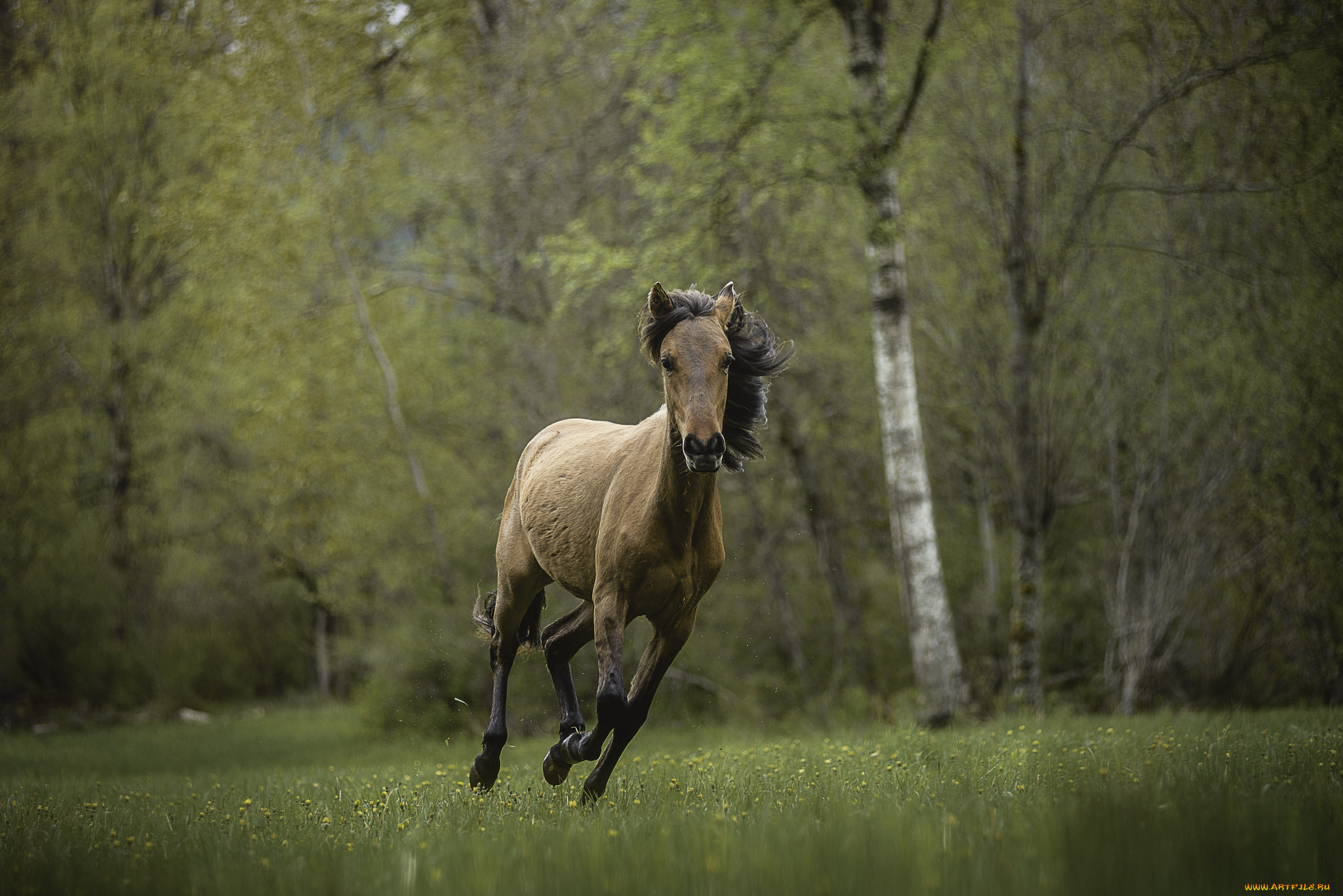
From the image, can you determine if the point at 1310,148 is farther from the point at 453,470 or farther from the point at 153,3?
the point at 153,3

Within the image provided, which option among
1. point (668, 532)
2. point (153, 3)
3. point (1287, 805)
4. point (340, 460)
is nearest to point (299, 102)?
point (340, 460)

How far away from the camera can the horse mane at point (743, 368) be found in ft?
15.8

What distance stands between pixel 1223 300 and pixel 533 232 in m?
10.6

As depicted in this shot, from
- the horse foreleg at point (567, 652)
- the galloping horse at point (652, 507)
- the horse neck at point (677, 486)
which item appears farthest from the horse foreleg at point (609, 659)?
the horse foreleg at point (567, 652)

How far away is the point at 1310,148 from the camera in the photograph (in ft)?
31.5

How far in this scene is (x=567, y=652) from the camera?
6.00 m

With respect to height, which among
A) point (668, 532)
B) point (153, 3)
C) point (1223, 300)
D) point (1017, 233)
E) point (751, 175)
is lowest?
point (668, 532)

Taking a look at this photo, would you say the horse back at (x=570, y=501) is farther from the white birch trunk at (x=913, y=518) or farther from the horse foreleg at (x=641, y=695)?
the white birch trunk at (x=913, y=518)

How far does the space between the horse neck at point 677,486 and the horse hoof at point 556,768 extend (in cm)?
163

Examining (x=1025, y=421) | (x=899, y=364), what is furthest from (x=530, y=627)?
(x=1025, y=421)

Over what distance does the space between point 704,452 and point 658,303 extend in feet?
3.36

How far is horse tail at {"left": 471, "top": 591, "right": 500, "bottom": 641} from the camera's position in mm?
6562

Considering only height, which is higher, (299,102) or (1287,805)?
(299,102)

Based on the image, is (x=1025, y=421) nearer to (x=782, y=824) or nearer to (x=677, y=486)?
(x=677, y=486)
